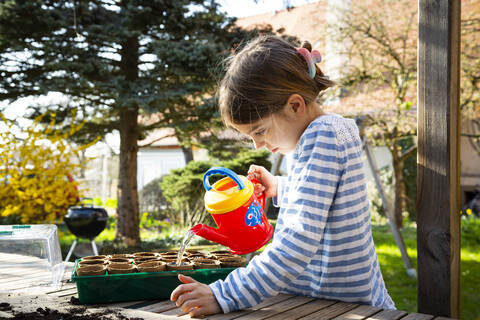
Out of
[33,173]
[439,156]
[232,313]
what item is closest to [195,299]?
[232,313]

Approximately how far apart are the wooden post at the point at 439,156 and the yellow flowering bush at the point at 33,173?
12.7 ft

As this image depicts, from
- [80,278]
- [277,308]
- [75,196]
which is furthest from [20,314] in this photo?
[75,196]

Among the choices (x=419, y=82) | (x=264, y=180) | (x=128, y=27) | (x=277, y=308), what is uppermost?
(x=128, y=27)

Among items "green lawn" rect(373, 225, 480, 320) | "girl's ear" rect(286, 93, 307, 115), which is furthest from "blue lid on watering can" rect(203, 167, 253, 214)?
"green lawn" rect(373, 225, 480, 320)

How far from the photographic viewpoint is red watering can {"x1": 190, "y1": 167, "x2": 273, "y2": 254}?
Answer: 127 centimetres

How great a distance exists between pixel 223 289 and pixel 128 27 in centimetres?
419

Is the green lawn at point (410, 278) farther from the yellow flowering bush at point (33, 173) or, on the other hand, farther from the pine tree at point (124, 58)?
the yellow flowering bush at point (33, 173)

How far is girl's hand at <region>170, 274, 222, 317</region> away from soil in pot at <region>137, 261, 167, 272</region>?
0.18 m

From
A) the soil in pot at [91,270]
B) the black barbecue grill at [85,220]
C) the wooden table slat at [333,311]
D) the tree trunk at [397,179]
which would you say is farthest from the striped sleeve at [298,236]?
the tree trunk at [397,179]

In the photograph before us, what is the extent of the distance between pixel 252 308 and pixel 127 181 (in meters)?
4.47

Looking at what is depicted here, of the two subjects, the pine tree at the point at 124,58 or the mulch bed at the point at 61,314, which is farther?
the pine tree at the point at 124,58

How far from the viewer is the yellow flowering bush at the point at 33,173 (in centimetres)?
455

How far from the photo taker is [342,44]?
645cm

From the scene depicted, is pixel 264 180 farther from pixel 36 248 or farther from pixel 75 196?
pixel 75 196
